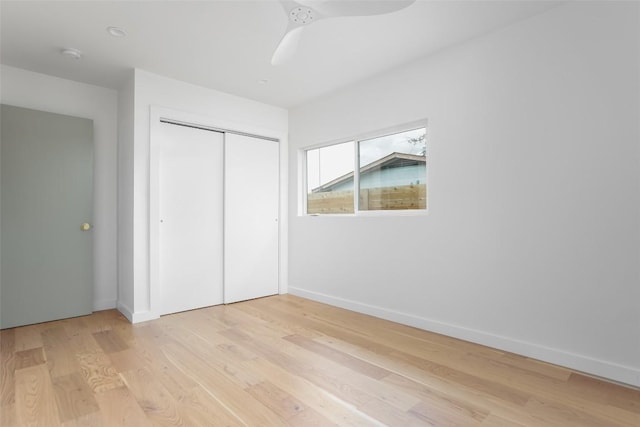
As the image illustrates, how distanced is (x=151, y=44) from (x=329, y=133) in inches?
75.1

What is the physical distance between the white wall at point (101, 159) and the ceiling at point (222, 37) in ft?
0.54

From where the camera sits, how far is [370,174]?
356 cm

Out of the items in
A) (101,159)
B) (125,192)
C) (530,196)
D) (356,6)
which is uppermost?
(356,6)

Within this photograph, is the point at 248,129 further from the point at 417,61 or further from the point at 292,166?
the point at 417,61

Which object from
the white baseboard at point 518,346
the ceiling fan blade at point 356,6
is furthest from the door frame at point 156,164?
the ceiling fan blade at point 356,6

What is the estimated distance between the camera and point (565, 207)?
7.21 feet

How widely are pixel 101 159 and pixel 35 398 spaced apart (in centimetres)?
254

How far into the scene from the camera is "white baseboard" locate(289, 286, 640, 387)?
6.54 ft

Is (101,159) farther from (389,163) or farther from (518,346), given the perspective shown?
(518,346)

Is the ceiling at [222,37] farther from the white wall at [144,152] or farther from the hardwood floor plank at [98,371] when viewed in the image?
the hardwood floor plank at [98,371]

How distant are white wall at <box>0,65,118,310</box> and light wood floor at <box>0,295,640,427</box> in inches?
27.7

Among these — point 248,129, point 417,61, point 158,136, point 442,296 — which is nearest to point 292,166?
point 248,129

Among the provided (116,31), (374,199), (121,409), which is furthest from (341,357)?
(116,31)

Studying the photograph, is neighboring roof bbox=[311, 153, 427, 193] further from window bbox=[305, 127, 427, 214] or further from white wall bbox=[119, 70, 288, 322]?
white wall bbox=[119, 70, 288, 322]
